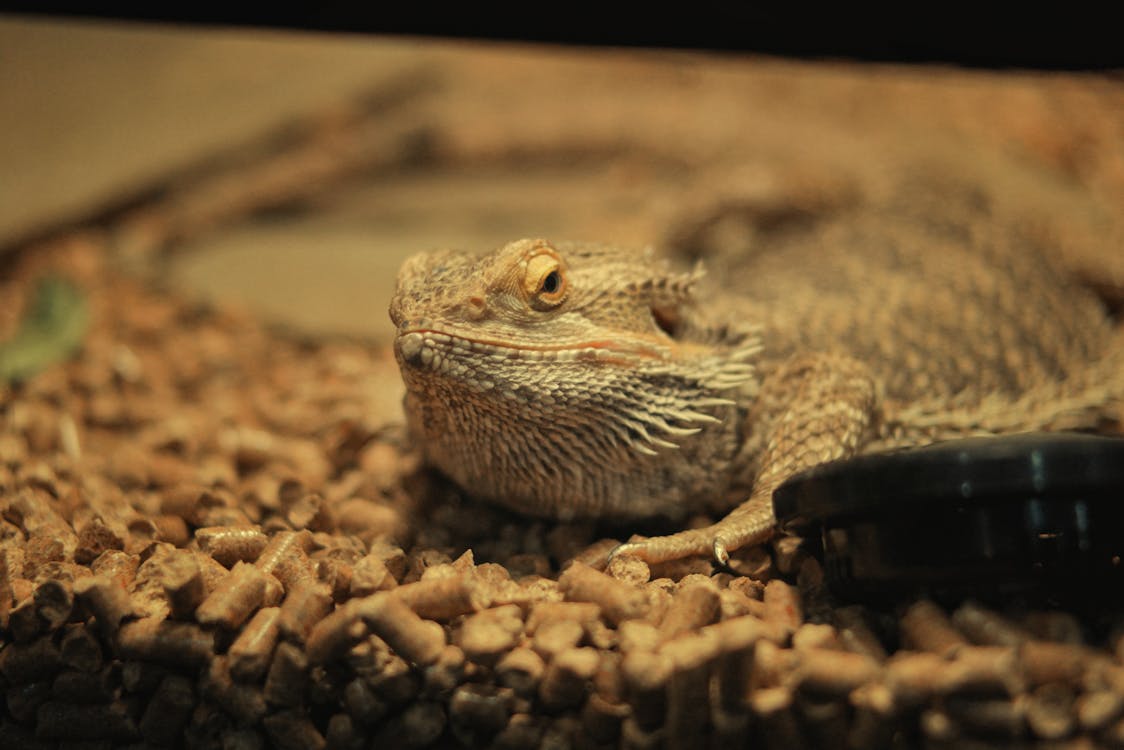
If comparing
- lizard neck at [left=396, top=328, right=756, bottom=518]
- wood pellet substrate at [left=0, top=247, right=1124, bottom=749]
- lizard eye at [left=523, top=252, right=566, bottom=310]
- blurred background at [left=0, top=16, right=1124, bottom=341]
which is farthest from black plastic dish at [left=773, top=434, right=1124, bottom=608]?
blurred background at [left=0, top=16, right=1124, bottom=341]

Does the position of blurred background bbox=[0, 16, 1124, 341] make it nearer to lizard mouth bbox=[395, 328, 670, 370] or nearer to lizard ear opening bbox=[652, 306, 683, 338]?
lizard ear opening bbox=[652, 306, 683, 338]

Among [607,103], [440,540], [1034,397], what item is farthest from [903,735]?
[607,103]

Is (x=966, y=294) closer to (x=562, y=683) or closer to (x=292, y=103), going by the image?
(x=562, y=683)

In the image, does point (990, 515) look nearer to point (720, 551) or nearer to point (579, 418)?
point (720, 551)

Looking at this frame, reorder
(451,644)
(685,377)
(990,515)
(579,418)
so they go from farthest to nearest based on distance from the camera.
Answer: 1. (685,377)
2. (579,418)
3. (451,644)
4. (990,515)

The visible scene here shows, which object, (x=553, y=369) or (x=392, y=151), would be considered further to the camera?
(x=392, y=151)

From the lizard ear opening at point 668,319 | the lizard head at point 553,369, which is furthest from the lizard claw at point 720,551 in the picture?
the lizard ear opening at point 668,319

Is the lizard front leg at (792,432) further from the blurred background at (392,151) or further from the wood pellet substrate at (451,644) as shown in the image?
the blurred background at (392,151)

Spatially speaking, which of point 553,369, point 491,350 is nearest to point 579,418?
point 553,369
